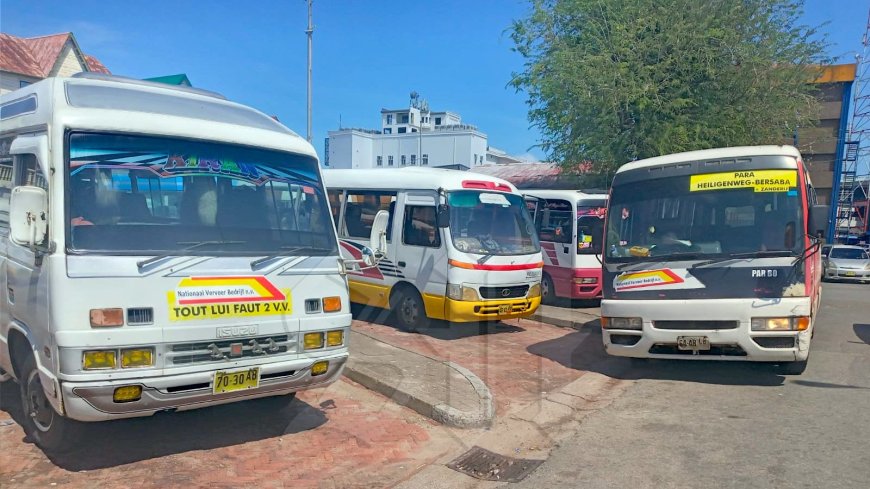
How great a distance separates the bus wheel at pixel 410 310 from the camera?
9984 millimetres

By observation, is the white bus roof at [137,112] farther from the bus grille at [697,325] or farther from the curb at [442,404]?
the bus grille at [697,325]

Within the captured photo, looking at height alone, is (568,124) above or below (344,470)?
above

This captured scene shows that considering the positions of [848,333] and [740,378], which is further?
[848,333]

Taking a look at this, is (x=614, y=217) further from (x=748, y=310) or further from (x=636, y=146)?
(x=636, y=146)

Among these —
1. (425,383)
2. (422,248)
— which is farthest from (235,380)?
(422,248)

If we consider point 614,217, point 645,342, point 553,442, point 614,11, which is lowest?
point 553,442

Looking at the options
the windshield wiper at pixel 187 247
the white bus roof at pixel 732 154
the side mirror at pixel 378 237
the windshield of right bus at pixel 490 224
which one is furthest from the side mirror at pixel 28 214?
the white bus roof at pixel 732 154

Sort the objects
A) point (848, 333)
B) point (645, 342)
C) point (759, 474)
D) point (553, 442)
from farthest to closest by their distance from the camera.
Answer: point (848, 333) < point (645, 342) < point (553, 442) < point (759, 474)

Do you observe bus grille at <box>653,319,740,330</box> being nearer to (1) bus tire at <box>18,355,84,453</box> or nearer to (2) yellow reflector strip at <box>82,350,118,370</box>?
(2) yellow reflector strip at <box>82,350,118,370</box>

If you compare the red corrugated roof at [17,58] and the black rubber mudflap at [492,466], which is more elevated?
the red corrugated roof at [17,58]

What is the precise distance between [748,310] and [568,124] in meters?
12.1

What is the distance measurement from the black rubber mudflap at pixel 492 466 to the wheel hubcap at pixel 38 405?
307 centimetres

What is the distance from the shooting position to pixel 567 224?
12.8m

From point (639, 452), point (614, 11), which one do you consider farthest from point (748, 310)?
point (614, 11)
